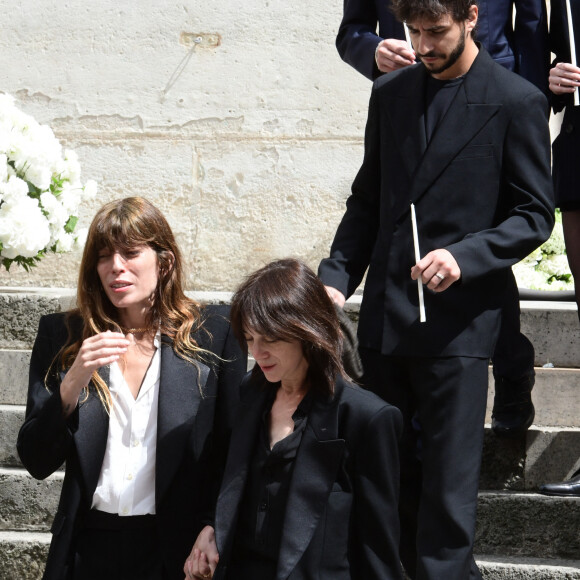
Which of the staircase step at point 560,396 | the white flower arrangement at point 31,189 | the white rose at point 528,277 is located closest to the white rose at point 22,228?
the white flower arrangement at point 31,189

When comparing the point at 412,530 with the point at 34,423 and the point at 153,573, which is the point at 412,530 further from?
the point at 34,423

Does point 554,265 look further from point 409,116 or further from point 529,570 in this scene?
point 409,116

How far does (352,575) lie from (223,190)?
396cm

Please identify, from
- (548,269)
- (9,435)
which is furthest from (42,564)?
(548,269)

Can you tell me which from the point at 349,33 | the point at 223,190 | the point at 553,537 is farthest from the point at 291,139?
the point at 553,537

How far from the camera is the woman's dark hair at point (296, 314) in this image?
253 cm

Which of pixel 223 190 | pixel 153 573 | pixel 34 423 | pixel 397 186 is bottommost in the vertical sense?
pixel 223 190

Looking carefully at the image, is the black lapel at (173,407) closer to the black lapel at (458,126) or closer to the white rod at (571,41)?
the black lapel at (458,126)

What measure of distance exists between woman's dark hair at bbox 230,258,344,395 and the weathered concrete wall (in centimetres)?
354

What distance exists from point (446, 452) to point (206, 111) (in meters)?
3.56

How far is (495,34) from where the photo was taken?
374 cm

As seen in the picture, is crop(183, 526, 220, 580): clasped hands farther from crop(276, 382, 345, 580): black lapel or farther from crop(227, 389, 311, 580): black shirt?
crop(276, 382, 345, 580): black lapel

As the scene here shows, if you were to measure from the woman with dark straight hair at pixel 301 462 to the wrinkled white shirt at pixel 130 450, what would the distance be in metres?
0.34

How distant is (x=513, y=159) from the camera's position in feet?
10.3
